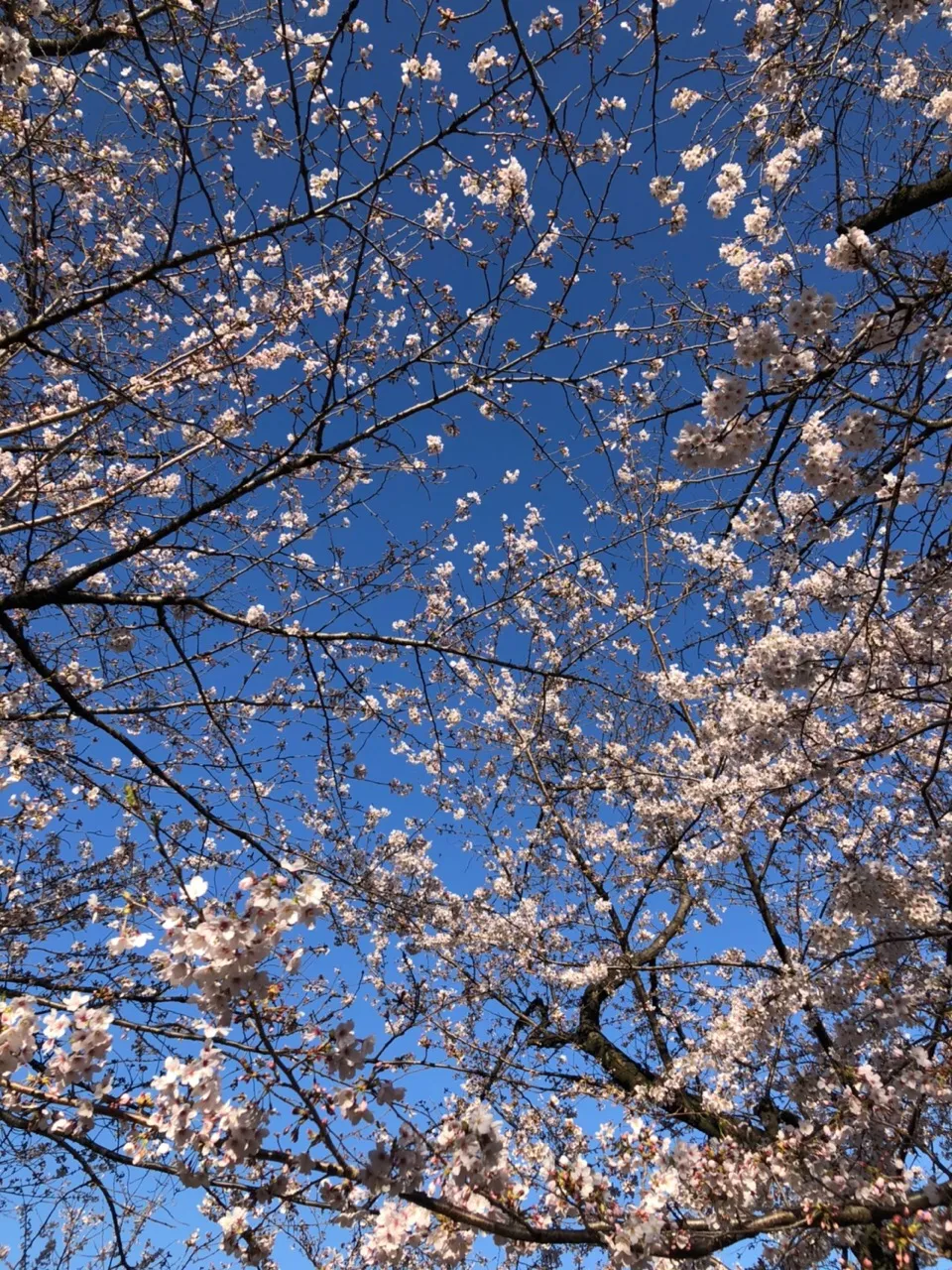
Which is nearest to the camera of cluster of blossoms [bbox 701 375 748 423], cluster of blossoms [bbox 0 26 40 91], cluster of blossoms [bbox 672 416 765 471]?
cluster of blossoms [bbox 0 26 40 91]

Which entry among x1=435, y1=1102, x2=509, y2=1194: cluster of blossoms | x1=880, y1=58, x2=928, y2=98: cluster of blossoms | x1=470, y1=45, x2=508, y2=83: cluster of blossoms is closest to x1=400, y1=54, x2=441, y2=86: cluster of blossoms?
x1=470, y1=45, x2=508, y2=83: cluster of blossoms

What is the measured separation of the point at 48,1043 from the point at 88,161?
4.02 metres

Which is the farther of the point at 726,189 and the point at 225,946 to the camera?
the point at 726,189

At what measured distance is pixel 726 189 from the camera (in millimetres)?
4355

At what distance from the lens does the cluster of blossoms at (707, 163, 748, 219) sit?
14.0 ft

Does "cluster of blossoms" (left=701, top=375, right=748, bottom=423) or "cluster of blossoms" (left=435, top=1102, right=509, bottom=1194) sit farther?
"cluster of blossoms" (left=701, top=375, right=748, bottom=423)

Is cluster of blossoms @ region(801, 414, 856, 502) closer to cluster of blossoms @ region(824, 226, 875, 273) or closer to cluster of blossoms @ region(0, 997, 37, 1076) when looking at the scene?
cluster of blossoms @ region(824, 226, 875, 273)

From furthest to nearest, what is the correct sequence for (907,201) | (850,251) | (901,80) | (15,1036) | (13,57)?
1. (901,80)
2. (907,201)
3. (850,251)
4. (13,57)
5. (15,1036)

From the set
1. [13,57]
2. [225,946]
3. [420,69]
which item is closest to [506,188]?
[420,69]

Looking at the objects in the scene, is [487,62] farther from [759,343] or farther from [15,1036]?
[15,1036]

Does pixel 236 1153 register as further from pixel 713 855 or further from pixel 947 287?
pixel 713 855

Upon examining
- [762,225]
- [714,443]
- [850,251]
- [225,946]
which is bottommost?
[225,946]

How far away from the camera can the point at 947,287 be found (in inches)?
94.9

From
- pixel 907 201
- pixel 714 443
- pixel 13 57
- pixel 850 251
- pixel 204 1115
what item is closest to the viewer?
pixel 204 1115
